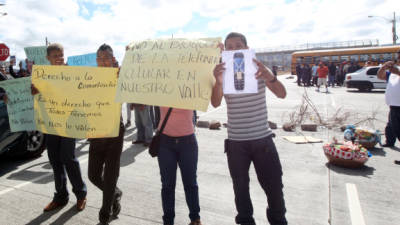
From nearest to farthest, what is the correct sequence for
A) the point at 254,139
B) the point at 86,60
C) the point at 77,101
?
the point at 254,139
the point at 77,101
the point at 86,60

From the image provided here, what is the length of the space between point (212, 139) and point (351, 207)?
3711 mm

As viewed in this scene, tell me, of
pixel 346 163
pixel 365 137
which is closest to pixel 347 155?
pixel 346 163

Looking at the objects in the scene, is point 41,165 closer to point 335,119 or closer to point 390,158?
point 390,158

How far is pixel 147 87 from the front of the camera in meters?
2.30

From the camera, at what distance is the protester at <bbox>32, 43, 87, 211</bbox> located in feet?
9.91


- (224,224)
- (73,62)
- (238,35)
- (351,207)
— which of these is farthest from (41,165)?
(351,207)

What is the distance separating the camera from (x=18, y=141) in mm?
4742

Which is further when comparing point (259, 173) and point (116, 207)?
point (116, 207)

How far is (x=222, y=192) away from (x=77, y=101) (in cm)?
206

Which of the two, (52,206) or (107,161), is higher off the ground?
(107,161)

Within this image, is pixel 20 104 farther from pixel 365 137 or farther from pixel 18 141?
pixel 365 137

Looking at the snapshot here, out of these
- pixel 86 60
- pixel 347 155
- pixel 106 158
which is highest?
pixel 86 60

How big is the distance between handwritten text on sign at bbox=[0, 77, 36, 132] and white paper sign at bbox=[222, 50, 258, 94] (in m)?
2.56

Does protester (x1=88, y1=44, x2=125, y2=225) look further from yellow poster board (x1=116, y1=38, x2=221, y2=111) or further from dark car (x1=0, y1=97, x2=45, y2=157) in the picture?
dark car (x1=0, y1=97, x2=45, y2=157)
